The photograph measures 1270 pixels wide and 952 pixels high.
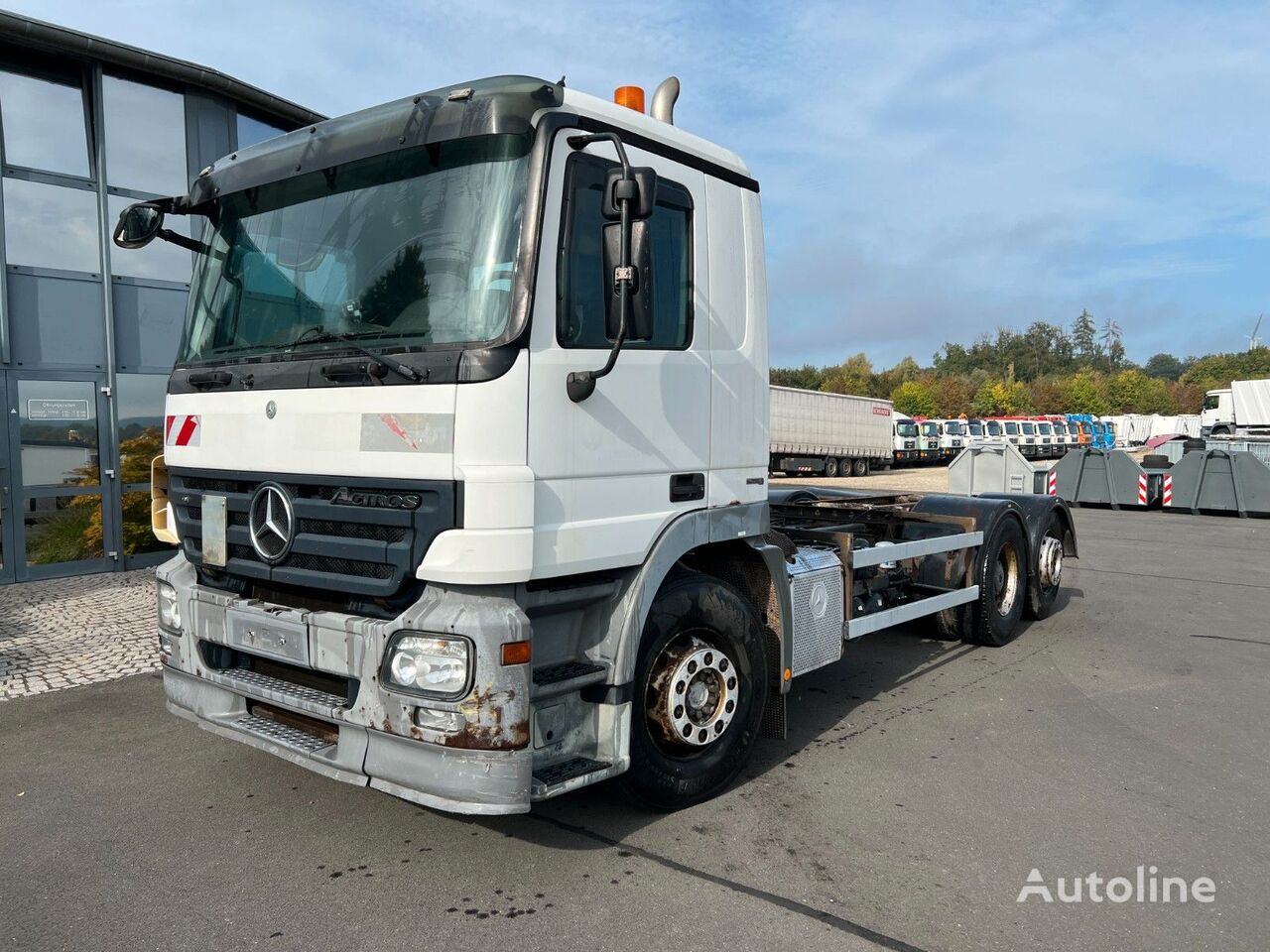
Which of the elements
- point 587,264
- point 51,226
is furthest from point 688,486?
point 51,226

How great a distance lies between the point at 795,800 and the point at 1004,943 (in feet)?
4.35

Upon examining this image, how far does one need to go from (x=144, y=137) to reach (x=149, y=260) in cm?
136

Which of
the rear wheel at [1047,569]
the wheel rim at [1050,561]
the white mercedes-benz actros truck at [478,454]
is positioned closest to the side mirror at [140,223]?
the white mercedes-benz actros truck at [478,454]

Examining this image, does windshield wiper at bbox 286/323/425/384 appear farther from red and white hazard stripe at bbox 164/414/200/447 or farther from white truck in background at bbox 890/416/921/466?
white truck in background at bbox 890/416/921/466

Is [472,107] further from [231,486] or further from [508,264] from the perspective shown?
[231,486]

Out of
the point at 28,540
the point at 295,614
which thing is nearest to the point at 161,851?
the point at 295,614

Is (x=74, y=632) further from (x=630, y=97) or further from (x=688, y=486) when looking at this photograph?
(x=630, y=97)

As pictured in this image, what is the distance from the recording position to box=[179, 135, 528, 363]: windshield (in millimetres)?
3395

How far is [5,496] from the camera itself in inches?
375

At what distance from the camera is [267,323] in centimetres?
398

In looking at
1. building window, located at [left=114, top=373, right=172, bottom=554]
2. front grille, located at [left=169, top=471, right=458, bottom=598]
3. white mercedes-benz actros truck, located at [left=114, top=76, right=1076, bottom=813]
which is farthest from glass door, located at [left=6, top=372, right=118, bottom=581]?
front grille, located at [left=169, top=471, right=458, bottom=598]

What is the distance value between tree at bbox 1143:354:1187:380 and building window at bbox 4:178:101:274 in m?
158

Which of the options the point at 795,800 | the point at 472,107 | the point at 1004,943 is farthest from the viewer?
the point at 795,800

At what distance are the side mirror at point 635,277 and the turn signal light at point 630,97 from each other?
104 cm
